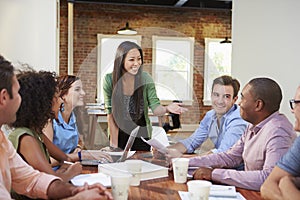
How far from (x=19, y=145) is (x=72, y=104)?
0.84 metres

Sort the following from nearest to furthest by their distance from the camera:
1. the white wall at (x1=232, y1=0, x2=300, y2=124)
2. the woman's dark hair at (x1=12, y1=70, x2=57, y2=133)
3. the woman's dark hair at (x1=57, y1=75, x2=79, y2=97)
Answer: the woman's dark hair at (x1=12, y1=70, x2=57, y2=133) → the woman's dark hair at (x1=57, y1=75, x2=79, y2=97) → the white wall at (x1=232, y1=0, x2=300, y2=124)

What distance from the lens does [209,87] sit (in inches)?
86.3

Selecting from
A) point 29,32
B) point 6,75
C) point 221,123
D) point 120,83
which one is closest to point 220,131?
point 221,123

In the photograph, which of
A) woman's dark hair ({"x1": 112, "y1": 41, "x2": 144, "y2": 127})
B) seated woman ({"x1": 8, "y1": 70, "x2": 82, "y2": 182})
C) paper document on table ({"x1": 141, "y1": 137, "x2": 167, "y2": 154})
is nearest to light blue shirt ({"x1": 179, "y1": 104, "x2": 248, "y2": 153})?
paper document on table ({"x1": 141, "y1": 137, "x2": 167, "y2": 154})

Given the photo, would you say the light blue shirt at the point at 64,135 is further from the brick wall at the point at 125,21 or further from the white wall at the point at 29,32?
the brick wall at the point at 125,21

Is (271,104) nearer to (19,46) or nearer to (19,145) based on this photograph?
(19,145)

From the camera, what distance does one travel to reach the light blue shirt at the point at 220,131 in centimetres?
226

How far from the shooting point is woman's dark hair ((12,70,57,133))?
1.59 metres

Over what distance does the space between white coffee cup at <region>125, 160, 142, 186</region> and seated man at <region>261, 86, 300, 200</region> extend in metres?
0.50

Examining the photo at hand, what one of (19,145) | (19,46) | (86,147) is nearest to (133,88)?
(86,147)

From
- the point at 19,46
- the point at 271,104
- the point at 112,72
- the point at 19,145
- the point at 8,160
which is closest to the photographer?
the point at 8,160

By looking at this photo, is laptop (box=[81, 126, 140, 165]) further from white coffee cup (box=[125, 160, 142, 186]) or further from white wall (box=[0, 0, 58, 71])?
white wall (box=[0, 0, 58, 71])

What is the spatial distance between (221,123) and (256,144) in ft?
2.09

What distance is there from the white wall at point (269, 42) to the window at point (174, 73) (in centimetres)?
189
